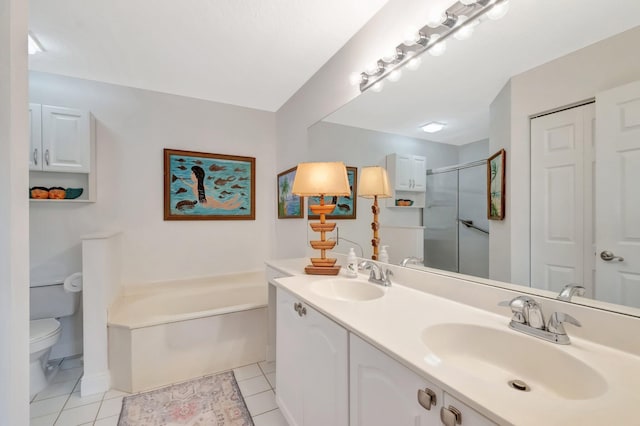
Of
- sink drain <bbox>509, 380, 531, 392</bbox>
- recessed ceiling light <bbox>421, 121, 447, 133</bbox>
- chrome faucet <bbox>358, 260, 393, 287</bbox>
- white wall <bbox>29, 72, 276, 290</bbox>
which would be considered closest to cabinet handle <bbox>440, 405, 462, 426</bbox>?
sink drain <bbox>509, 380, 531, 392</bbox>

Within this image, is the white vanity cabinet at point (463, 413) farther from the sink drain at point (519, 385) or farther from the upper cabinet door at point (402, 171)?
the upper cabinet door at point (402, 171)

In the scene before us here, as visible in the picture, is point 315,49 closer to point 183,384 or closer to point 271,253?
point 271,253

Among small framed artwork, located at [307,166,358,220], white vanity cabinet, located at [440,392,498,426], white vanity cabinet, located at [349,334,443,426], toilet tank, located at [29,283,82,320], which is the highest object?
small framed artwork, located at [307,166,358,220]

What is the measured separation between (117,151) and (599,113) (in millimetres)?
3139

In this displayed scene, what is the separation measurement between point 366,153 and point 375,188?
23cm

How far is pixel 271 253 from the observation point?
3068 mm

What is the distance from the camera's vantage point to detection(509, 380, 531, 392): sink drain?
0.71m

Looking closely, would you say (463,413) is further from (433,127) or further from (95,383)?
(95,383)

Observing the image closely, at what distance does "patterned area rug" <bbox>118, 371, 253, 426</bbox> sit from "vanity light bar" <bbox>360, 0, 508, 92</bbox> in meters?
2.17

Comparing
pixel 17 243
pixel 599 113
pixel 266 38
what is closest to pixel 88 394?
pixel 17 243

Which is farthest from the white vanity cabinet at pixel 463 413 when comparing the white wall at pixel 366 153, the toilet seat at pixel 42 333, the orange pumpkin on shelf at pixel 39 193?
the orange pumpkin on shelf at pixel 39 193

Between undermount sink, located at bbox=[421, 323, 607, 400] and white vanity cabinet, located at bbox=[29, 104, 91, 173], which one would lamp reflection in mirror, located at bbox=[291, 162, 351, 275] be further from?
white vanity cabinet, located at bbox=[29, 104, 91, 173]

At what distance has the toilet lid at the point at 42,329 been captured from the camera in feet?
5.81

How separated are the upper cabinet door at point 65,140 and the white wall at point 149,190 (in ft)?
0.64
